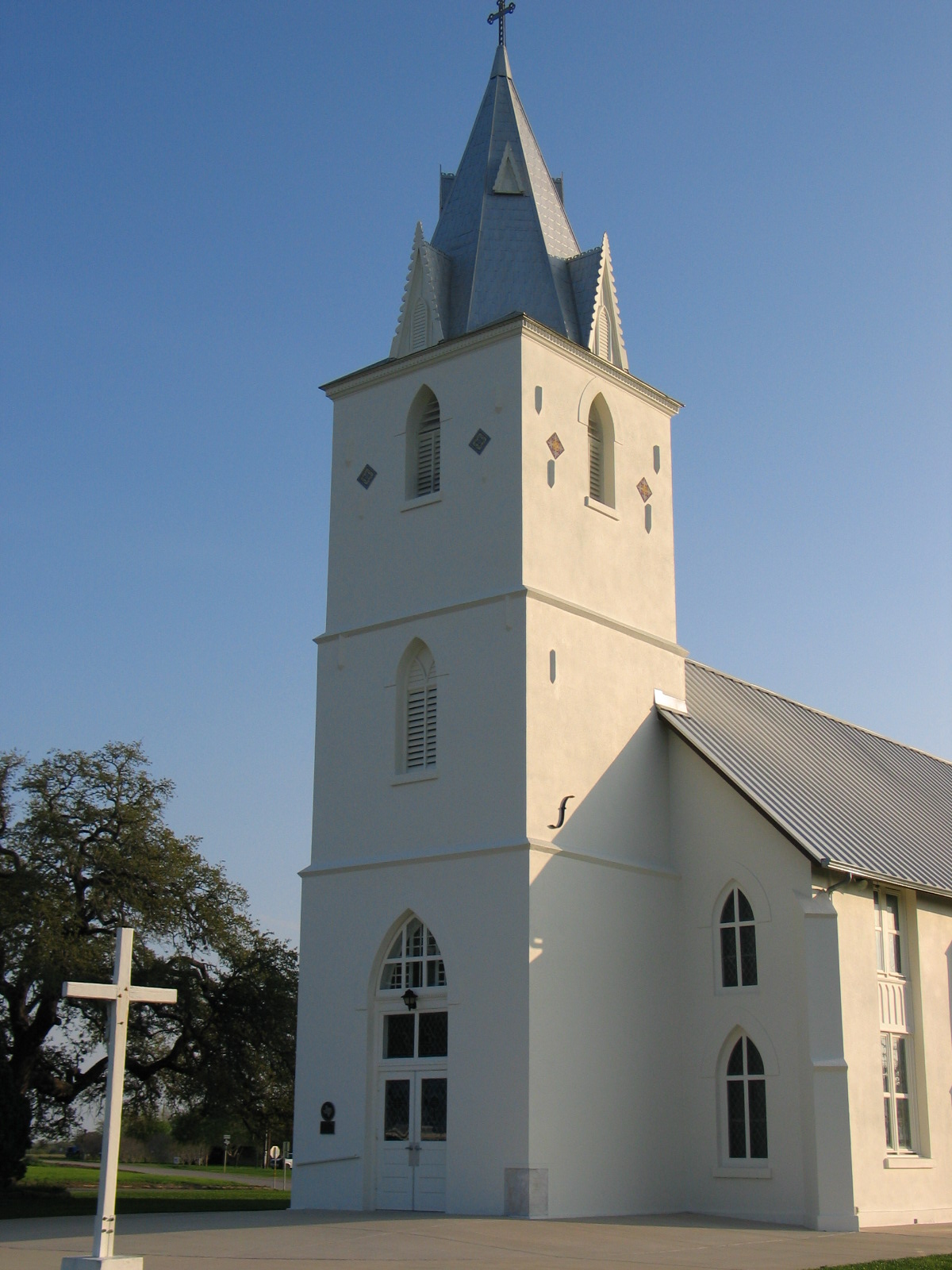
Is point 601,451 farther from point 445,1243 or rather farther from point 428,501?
point 445,1243

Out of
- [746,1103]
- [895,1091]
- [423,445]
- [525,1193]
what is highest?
[423,445]

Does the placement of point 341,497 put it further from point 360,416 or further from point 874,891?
point 874,891

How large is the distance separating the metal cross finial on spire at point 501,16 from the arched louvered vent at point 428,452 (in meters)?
9.18

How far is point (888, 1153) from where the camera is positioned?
2325 centimetres

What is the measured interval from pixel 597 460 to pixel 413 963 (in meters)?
9.58

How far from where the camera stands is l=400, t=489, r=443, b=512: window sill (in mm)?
25297

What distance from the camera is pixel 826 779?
94.6ft

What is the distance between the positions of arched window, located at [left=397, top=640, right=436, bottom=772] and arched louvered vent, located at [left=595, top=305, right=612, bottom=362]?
21.9 feet

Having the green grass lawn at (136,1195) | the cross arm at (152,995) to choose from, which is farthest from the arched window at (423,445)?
the cross arm at (152,995)

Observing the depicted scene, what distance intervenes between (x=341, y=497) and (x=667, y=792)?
7.96 meters

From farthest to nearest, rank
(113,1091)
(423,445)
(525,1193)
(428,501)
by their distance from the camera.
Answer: (423,445) < (428,501) < (525,1193) < (113,1091)

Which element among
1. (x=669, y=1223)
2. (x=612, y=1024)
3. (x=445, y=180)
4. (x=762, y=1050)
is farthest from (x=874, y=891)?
(x=445, y=180)

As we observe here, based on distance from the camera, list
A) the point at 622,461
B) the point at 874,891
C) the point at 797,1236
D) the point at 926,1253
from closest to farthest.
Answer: the point at 926,1253 → the point at 797,1236 → the point at 874,891 → the point at 622,461

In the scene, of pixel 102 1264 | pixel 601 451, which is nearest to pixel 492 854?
pixel 601 451
